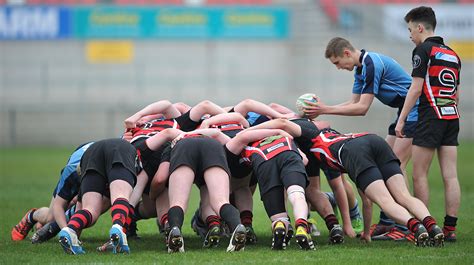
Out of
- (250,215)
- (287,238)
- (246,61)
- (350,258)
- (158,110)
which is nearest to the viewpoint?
(350,258)

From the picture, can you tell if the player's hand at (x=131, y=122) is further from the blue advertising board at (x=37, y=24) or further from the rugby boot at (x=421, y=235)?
the blue advertising board at (x=37, y=24)

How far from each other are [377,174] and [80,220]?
2.75 meters

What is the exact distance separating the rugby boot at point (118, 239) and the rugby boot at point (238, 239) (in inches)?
36.3

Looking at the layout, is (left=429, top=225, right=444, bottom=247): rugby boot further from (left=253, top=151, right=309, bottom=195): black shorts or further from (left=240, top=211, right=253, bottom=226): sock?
(left=240, top=211, right=253, bottom=226): sock

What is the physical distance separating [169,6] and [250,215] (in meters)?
21.5

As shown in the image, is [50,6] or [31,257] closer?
[31,257]

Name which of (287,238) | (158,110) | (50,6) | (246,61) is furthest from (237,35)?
(287,238)

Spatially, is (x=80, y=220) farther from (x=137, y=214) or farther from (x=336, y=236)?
(x=336, y=236)

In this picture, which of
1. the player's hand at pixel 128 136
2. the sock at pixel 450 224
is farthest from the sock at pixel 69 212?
the sock at pixel 450 224

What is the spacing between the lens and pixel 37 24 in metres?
29.4

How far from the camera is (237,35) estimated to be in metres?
29.0

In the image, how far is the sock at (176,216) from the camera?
25.5 feet

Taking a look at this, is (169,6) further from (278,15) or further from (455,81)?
(455,81)

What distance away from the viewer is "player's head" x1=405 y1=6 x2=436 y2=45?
8977mm
